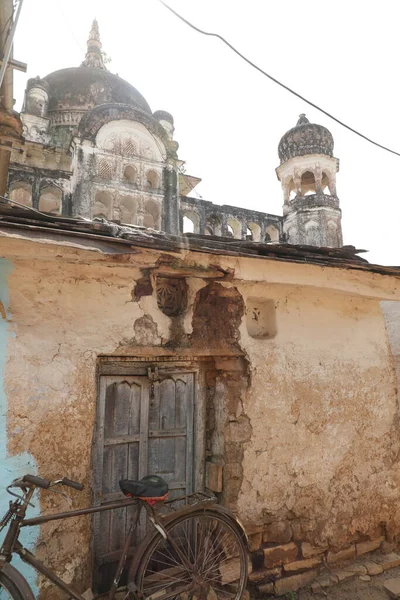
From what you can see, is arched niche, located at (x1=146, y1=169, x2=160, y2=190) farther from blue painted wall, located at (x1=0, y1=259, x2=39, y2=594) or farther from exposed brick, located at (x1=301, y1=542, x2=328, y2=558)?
exposed brick, located at (x1=301, y1=542, x2=328, y2=558)

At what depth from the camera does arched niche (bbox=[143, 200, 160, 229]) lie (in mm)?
13578

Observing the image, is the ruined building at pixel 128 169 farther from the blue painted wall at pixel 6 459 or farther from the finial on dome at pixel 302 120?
the blue painted wall at pixel 6 459

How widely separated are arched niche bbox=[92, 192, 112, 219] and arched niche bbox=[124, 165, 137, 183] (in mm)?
1084

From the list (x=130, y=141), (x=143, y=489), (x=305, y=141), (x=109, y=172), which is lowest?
(x=143, y=489)

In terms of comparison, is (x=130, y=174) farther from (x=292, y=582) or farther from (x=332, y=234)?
(x=292, y=582)

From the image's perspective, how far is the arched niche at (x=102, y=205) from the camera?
1291 centimetres

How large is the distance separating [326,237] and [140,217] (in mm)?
7715

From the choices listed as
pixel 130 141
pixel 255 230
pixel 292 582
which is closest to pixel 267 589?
pixel 292 582

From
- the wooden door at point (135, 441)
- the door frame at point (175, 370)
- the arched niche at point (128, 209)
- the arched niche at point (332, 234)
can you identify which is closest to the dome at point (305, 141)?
the arched niche at point (332, 234)

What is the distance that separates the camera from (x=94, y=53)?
75.2 feet

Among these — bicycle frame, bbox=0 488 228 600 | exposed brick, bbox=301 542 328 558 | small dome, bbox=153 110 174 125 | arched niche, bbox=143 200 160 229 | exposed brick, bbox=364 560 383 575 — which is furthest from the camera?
small dome, bbox=153 110 174 125

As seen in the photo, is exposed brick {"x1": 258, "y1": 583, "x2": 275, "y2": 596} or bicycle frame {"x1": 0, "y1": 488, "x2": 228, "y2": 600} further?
exposed brick {"x1": 258, "y1": 583, "x2": 275, "y2": 596}

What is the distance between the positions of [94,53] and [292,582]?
26455 mm

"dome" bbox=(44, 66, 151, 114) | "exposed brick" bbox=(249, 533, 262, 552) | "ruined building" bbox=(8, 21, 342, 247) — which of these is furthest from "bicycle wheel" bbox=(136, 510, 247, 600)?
"dome" bbox=(44, 66, 151, 114)
